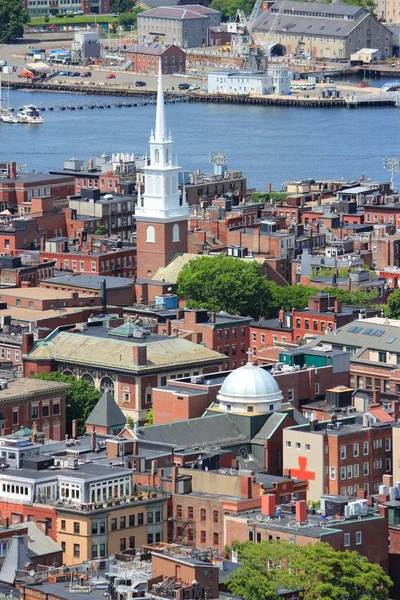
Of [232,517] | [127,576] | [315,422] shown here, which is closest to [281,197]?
[315,422]

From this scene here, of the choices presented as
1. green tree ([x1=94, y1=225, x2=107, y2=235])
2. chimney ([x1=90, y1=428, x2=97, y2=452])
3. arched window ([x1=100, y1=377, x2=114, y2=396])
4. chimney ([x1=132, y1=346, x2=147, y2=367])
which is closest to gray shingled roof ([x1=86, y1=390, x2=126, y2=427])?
chimney ([x1=90, y1=428, x2=97, y2=452])

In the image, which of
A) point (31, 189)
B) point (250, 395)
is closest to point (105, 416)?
point (250, 395)

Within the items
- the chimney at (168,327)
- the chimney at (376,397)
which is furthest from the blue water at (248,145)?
the chimney at (376,397)

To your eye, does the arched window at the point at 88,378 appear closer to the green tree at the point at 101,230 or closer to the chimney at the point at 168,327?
the chimney at the point at 168,327

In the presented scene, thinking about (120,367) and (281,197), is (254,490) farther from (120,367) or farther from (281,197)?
(281,197)

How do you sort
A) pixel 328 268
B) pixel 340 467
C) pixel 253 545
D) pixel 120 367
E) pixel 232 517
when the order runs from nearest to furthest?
1. pixel 253 545
2. pixel 232 517
3. pixel 340 467
4. pixel 120 367
5. pixel 328 268

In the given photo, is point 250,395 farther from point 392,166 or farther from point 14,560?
point 392,166
